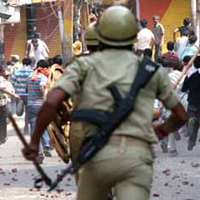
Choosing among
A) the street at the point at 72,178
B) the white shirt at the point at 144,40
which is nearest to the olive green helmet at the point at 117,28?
the street at the point at 72,178

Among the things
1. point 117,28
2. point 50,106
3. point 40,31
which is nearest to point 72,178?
point 117,28

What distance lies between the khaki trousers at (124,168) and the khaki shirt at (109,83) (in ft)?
0.28

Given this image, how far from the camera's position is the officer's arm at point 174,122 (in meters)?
5.80

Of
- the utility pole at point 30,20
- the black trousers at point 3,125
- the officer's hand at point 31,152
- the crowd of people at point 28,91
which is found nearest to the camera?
the officer's hand at point 31,152

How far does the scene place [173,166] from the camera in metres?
13.3

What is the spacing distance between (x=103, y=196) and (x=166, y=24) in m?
28.1

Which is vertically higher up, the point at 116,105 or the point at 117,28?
the point at 117,28

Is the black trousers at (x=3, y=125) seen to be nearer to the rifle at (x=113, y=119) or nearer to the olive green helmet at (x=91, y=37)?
the olive green helmet at (x=91, y=37)

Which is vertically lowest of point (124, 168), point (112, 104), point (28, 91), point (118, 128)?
point (28, 91)

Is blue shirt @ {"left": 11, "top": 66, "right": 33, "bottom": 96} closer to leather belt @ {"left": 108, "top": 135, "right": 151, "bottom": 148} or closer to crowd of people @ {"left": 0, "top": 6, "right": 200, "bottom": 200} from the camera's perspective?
crowd of people @ {"left": 0, "top": 6, "right": 200, "bottom": 200}

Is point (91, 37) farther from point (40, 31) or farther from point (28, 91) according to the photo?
point (40, 31)

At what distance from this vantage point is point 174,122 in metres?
5.89

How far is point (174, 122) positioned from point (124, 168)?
676 millimetres

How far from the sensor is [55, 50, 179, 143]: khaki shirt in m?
5.45
